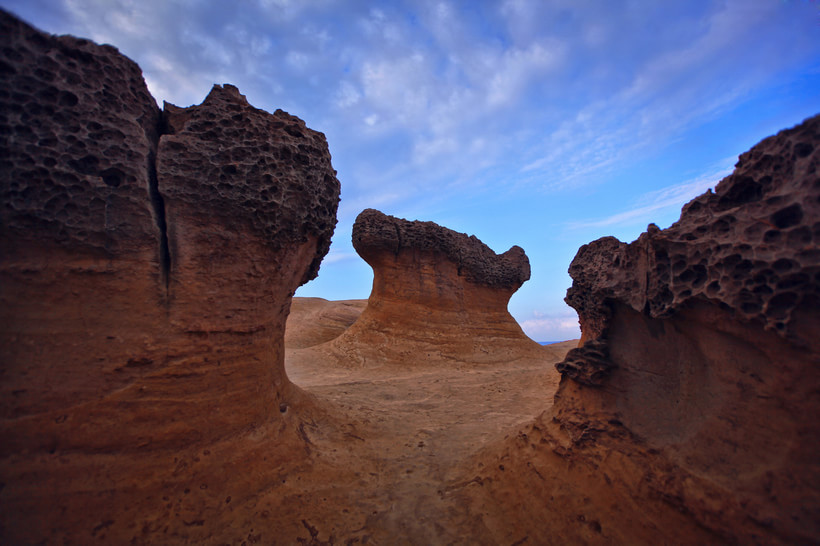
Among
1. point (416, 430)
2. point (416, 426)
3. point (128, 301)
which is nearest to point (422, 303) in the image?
point (416, 426)

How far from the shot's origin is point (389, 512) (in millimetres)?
3100

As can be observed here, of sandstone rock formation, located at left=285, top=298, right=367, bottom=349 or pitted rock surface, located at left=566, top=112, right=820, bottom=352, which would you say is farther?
sandstone rock formation, located at left=285, top=298, right=367, bottom=349

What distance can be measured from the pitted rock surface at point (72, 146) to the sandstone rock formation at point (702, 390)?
3991mm

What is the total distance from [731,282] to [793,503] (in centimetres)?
124

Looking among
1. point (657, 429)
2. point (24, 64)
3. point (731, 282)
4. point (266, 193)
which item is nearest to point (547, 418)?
point (657, 429)

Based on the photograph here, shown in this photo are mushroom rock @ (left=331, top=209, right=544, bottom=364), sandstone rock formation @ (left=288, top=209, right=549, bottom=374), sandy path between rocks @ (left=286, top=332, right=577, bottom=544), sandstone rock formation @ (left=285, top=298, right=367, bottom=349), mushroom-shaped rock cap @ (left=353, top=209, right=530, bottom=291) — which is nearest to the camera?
sandy path between rocks @ (left=286, top=332, right=577, bottom=544)

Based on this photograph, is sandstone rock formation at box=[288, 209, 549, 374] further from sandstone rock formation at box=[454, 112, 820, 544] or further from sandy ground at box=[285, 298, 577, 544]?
sandstone rock formation at box=[454, 112, 820, 544]

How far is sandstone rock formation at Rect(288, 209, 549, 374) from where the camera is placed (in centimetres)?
1068

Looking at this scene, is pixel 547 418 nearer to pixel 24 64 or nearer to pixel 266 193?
pixel 266 193

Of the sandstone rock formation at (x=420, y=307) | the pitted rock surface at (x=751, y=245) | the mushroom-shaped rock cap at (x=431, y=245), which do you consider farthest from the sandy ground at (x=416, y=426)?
the mushroom-shaped rock cap at (x=431, y=245)

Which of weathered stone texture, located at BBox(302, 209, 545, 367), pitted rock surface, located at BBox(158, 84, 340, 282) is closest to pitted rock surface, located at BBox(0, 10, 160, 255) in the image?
pitted rock surface, located at BBox(158, 84, 340, 282)

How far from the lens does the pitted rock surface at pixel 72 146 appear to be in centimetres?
257

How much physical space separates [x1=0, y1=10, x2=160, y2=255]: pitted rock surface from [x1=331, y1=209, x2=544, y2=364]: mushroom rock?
7847 mm

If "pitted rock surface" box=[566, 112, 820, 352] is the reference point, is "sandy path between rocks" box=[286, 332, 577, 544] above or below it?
below
